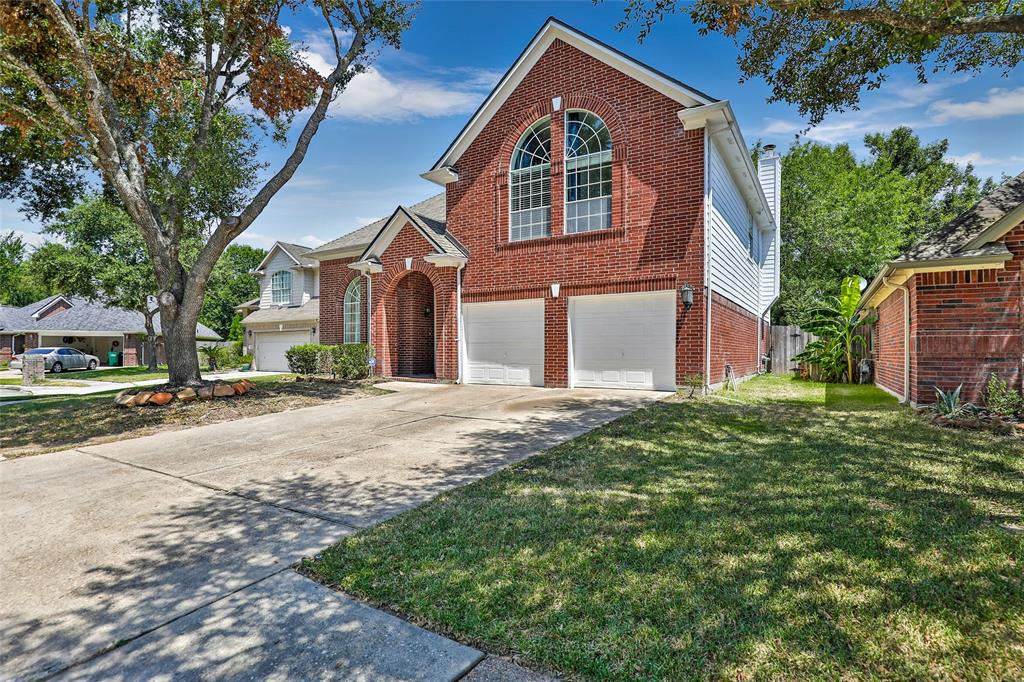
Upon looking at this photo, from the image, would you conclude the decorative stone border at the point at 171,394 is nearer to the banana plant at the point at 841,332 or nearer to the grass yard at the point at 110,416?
the grass yard at the point at 110,416

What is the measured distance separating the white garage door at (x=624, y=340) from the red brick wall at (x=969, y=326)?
14.3ft

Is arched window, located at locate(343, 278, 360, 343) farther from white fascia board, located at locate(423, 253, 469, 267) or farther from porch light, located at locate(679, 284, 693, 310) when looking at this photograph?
porch light, located at locate(679, 284, 693, 310)

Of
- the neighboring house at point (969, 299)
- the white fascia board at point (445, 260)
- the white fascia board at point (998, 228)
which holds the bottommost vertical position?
the neighboring house at point (969, 299)

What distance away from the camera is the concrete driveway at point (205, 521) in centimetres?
249

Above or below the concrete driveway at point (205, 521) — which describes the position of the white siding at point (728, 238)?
above

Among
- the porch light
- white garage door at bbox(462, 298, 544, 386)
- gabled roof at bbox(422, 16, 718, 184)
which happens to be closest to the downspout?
the porch light

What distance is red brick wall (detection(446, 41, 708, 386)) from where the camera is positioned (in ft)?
36.4

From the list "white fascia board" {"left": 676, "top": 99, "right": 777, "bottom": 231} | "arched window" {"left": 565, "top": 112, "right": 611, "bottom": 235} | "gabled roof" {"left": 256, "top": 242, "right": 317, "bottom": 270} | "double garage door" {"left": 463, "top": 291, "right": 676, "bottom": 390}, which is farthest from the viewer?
"gabled roof" {"left": 256, "top": 242, "right": 317, "bottom": 270}

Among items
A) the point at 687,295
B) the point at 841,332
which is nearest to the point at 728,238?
the point at 687,295

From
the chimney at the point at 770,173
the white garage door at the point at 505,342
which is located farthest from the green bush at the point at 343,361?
the chimney at the point at 770,173

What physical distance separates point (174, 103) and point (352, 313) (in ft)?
28.5

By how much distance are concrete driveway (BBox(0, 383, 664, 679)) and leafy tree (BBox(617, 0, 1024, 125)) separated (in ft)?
21.0

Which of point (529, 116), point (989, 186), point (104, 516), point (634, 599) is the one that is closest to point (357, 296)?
point (529, 116)

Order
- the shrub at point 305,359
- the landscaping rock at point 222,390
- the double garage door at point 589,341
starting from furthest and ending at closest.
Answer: the shrub at point 305,359, the double garage door at point 589,341, the landscaping rock at point 222,390
